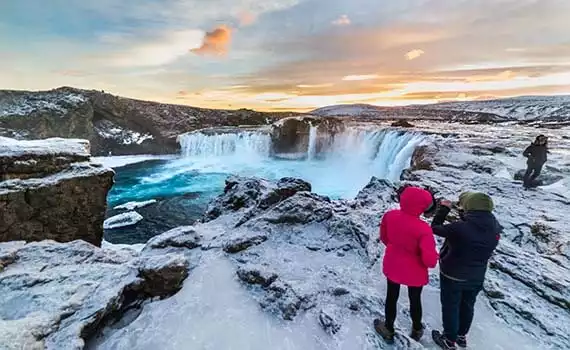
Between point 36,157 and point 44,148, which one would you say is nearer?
point 36,157

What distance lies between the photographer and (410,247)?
3762mm

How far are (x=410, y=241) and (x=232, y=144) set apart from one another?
120 ft

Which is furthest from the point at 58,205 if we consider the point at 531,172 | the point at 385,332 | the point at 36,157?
the point at 531,172

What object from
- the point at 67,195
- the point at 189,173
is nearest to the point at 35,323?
the point at 67,195

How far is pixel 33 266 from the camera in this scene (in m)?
5.81

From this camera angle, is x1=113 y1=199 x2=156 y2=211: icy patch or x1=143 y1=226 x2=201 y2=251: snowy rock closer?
x1=143 y1=226 x2=201 y2=251: snowy rock

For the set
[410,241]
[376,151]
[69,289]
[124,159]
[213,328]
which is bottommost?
[124,159]

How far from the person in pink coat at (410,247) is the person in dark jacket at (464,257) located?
24cm

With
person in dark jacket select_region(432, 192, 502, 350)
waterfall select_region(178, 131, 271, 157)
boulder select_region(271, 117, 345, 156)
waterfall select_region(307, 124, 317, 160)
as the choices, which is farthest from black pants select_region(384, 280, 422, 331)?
waterfall select_region(178, 131, 271, 157)

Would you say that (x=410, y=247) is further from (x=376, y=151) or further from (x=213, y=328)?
(x=376, y=151)

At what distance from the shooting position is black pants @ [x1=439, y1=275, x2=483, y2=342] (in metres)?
3.83

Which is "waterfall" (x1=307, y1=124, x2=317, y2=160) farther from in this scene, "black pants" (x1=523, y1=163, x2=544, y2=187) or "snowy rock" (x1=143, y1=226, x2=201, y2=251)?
"snowy rock" (x1=143, y1=226, x2=201, y2=251)

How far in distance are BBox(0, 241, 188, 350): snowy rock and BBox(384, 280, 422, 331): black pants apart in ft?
10.7

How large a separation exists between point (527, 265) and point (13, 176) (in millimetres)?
11296
